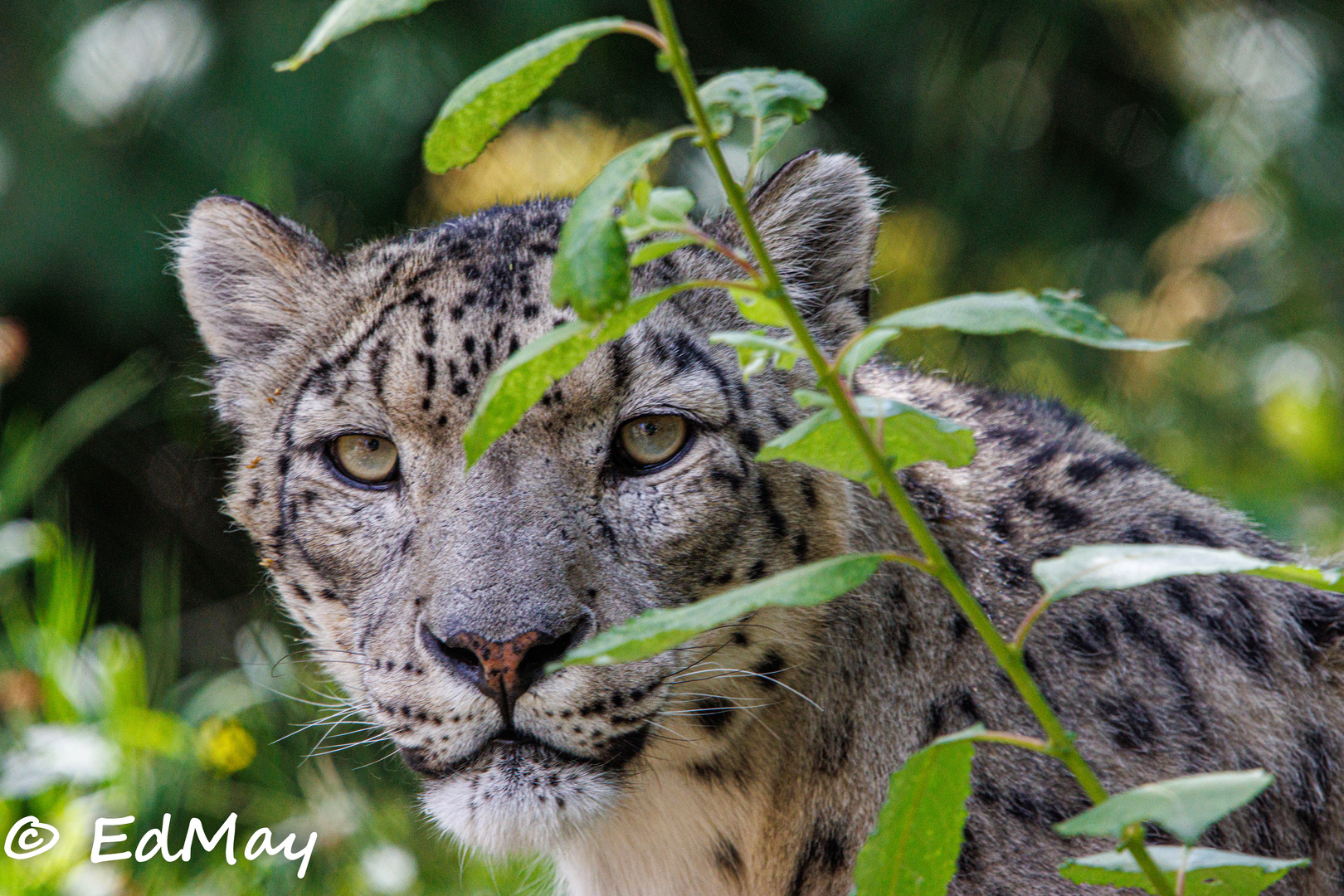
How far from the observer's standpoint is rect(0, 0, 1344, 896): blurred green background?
301 inches

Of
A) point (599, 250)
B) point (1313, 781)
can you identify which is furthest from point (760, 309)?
point (1313, 781)

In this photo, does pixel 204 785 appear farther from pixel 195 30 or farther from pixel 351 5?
pixel 351 5

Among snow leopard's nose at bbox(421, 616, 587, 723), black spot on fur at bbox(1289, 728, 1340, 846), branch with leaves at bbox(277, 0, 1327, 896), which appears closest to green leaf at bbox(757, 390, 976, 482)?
branch with leaves at bbox(277, 0, 1327, 896)

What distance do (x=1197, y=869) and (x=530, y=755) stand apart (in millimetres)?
1563

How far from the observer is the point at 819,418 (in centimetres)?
220

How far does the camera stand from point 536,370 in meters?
2.22

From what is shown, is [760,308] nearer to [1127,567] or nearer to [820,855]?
[1127,567]

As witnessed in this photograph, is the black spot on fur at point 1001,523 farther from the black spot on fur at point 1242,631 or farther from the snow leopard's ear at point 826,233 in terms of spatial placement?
the snow leopard's ear at point 826,233

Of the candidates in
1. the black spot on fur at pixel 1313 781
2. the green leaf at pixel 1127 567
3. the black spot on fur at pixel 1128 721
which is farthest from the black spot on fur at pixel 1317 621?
the green leaf at pixel 1127 567

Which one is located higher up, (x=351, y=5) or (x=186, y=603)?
(x=351, y=5)

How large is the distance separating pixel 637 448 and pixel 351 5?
1867 mm

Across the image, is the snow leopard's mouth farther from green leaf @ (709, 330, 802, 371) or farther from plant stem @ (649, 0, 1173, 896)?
plant stem @ (649, 0, 1173, 896)

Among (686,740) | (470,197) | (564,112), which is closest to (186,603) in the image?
(470,197)

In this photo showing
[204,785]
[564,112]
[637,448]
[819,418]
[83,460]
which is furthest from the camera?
[83,460]
